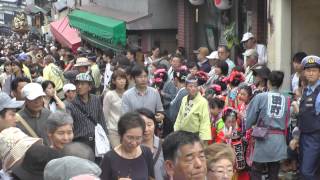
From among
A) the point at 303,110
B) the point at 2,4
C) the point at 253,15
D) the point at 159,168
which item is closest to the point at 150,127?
the point at 159,168

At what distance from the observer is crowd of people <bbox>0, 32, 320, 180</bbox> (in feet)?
14.2

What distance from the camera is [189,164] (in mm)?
3904

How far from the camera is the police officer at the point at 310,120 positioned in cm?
799

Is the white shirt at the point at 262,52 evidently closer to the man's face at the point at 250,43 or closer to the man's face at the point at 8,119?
the man's face at the point at 250,43

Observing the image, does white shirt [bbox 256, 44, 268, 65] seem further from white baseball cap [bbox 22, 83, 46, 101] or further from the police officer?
white baseball cap [bbox 22, 83, 46, 101]

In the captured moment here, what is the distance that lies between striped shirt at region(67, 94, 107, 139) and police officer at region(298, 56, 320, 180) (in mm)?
2563

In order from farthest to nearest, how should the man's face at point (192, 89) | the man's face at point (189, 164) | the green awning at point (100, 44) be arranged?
the green awning at point (100, 44), the man's face at point (192, 89), the man's face at point (189, 164)

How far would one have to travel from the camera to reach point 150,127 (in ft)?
20.6

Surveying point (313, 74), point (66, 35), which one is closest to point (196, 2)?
point (313, 74)

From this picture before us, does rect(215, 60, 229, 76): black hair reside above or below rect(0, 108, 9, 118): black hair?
above

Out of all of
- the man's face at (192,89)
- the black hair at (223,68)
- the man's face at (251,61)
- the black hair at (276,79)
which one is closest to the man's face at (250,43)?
the man's face at (251,61)

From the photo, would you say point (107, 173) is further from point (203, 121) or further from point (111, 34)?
point (111, 34)

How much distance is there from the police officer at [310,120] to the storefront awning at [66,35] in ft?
66.7

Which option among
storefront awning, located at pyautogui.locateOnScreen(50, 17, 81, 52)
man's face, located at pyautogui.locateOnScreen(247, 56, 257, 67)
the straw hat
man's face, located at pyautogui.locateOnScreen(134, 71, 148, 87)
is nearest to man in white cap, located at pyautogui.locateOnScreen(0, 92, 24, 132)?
the straw hat
